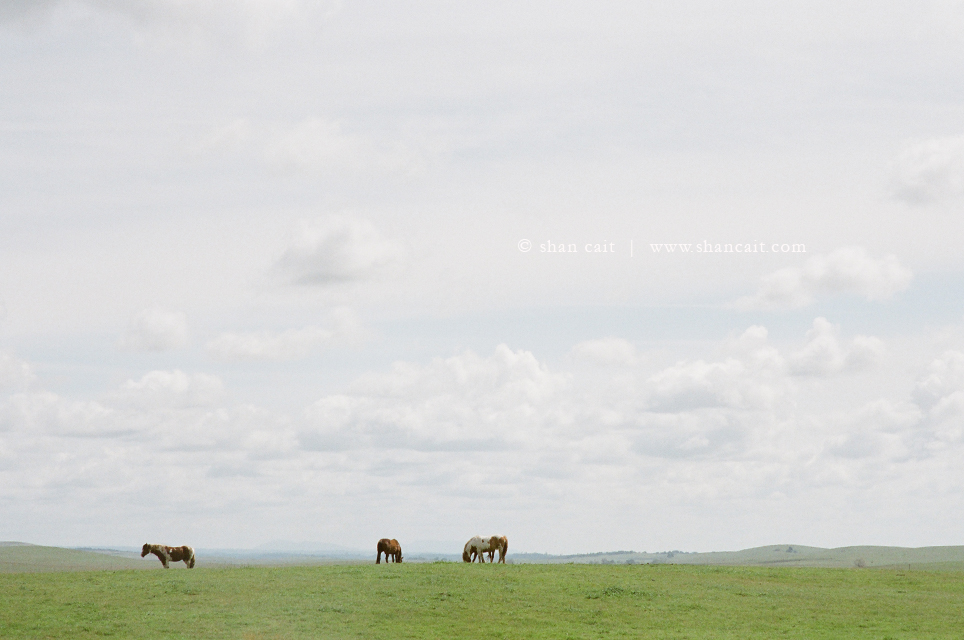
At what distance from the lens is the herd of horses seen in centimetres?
6172

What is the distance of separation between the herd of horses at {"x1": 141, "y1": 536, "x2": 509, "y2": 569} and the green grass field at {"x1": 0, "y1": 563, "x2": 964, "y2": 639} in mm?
6405

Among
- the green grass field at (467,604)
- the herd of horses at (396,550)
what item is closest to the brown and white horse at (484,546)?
the herd of horses at (396,550)

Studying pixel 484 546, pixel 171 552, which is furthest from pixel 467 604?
pixel 171 552

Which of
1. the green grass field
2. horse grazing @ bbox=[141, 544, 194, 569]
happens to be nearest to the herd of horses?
horse grazing @ bbox=[141, 544, 194, 569]

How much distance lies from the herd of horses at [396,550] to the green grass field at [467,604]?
21.0ft

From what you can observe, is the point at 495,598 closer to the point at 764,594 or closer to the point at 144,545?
the point at 764,594

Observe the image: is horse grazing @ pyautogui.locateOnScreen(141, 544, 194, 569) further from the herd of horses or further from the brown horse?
the brown horse

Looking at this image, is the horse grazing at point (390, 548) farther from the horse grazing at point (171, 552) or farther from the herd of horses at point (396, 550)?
the horse grazing at point (171, 552)


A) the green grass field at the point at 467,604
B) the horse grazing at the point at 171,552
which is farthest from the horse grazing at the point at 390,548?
the horse grazing at the point at 171,552

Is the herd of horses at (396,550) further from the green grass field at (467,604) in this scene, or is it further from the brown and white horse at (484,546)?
the green grass field at (467,604)

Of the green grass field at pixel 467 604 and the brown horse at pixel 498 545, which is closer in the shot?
the green grass field at pixel 467 604

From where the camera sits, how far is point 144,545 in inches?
2562

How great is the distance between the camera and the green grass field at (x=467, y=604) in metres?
39.1

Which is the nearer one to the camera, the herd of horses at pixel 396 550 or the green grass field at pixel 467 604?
the green grass field at pixel 467 604
